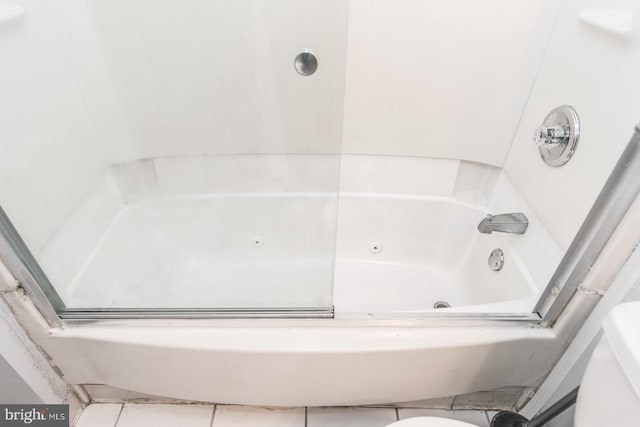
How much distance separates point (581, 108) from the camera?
0.98 metres

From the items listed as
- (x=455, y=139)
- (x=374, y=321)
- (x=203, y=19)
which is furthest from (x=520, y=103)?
(x=203, y=19)

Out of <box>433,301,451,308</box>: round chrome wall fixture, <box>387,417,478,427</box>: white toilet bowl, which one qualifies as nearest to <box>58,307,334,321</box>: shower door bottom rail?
<box>387,417,478,427</box>: white toilet bowl

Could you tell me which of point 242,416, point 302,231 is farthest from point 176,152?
point 242,416

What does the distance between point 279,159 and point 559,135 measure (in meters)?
0.92

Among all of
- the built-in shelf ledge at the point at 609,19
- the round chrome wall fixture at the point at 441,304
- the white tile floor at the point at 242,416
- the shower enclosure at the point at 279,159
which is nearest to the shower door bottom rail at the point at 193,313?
the shower enclosure at the point at 279,159

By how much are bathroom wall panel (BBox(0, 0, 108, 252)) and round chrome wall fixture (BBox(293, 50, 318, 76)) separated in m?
0.73

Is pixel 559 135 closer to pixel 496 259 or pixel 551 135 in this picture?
pixel 551 135

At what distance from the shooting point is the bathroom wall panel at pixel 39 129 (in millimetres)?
947

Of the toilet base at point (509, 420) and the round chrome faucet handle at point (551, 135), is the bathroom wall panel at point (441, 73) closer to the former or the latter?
the round chrome faucet handle at point (551, 135)

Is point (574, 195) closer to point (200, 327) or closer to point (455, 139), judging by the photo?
point (455, 139)

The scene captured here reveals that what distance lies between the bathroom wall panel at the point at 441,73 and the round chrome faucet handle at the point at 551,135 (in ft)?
0.78

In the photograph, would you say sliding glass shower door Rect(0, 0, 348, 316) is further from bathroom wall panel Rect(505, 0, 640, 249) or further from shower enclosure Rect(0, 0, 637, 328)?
bathroom wall panel Rect(505, 0, 640, 249)

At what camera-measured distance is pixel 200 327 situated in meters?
0.94

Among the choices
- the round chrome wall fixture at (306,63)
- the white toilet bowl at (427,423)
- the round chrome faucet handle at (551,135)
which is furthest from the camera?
the round chrome wall fixture at (306,63)
